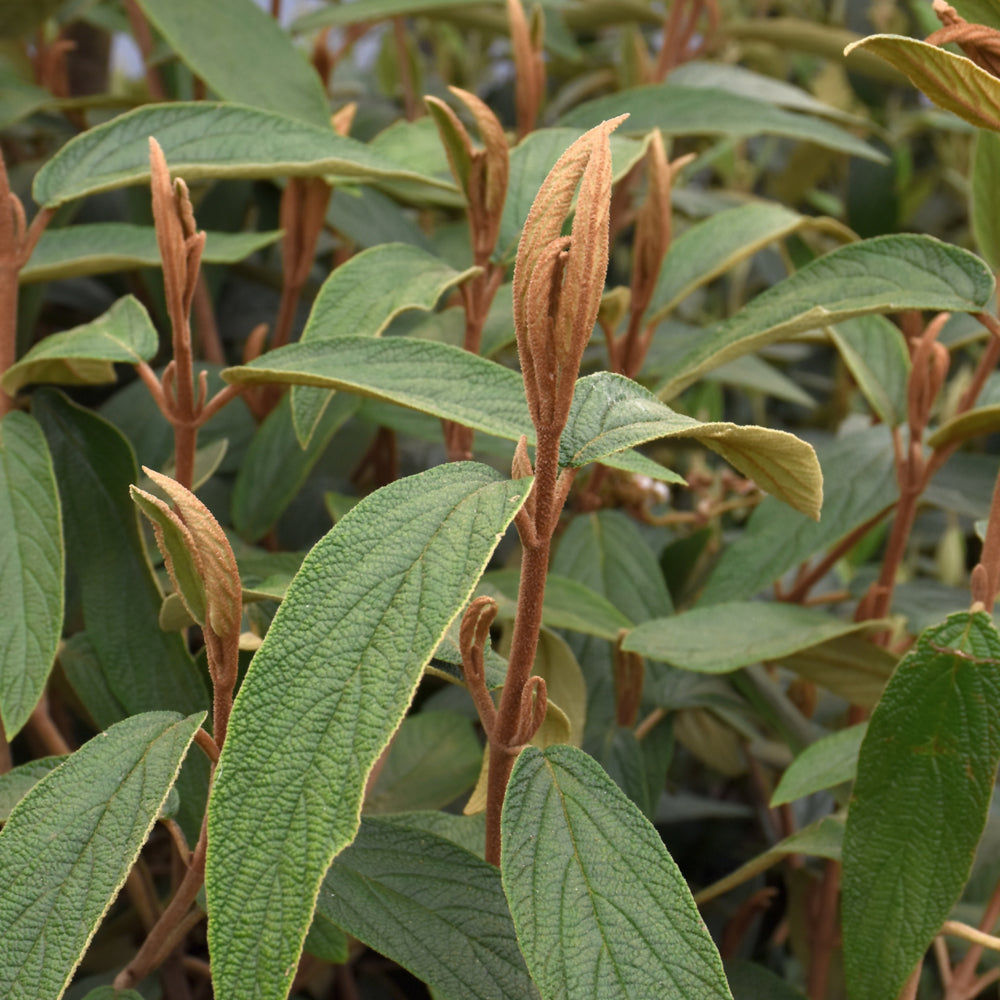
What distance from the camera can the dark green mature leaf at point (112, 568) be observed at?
50 cm

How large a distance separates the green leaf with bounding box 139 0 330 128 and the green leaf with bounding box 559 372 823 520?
1.29ft

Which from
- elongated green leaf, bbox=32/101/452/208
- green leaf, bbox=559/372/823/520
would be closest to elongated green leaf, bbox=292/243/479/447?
elongated green leaf, bbox=32/101/452/208

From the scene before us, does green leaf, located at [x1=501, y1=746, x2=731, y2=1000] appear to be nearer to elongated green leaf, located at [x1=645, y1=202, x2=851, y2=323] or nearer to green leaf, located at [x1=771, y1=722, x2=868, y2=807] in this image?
green leaf, located at [x1=771, y1=722, x2=868, y2=807]

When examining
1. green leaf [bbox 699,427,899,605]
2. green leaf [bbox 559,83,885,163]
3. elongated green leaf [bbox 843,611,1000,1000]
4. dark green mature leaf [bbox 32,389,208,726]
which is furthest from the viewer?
green leaf [bbox 559,83,885,163]

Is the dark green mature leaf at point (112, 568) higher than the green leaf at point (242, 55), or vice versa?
the green leaf at point (242, 55)

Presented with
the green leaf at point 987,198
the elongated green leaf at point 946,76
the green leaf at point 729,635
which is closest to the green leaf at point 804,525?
the green leaf at point 729,635

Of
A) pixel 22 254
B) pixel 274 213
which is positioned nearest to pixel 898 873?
pixel 22 254

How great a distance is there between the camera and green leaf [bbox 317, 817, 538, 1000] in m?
0.37

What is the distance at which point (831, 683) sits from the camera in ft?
1.87

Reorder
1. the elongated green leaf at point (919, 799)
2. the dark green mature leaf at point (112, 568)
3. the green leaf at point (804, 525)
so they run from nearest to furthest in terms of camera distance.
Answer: the elongated green leaf at point (919, 799) < the dark green mature leaf at point (112, 568) < the green leaf at point (804, 525)

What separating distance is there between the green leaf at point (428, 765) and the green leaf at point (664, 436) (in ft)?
0.98

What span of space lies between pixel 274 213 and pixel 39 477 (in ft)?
1.39

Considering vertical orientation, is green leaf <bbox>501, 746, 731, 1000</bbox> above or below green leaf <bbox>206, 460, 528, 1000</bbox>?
below

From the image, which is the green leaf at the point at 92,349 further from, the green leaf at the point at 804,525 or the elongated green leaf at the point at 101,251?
the green leaf at the point at 804,525
